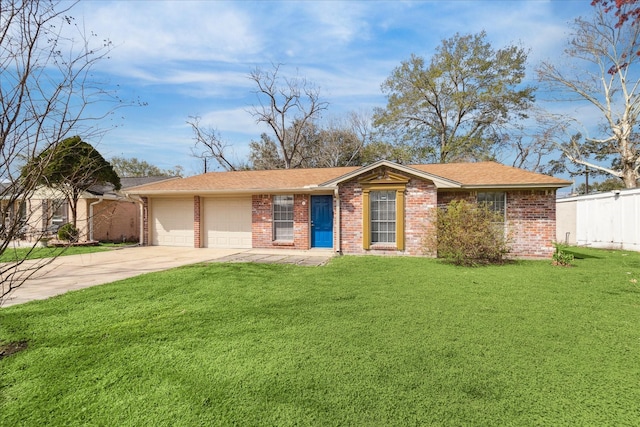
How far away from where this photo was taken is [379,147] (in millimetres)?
26594

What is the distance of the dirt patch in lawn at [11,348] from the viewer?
359 centimetres

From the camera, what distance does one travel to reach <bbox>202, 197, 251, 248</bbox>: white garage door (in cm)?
1390

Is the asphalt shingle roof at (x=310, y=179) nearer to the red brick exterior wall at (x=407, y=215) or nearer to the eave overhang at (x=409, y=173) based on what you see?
the eave overhang at (x=409, y=173)

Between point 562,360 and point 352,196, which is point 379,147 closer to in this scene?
point 352,196

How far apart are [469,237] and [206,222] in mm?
10757

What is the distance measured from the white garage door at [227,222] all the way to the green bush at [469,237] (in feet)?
26.1

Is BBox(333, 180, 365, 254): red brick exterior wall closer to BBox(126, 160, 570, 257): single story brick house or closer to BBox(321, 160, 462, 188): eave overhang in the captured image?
BBox(126, 160, 570, 257): single story brick house

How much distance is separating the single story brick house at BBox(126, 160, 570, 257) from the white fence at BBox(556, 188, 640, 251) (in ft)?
17.5

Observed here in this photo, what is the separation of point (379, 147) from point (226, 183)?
15.9 m

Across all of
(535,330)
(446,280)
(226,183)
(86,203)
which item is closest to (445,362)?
(535,330)

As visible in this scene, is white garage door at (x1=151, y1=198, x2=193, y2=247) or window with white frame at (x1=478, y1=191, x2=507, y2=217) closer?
window with white frame at (x1=478, y1=191, x2=507, y2=217)

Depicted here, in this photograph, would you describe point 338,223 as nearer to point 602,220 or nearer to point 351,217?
point 351,217

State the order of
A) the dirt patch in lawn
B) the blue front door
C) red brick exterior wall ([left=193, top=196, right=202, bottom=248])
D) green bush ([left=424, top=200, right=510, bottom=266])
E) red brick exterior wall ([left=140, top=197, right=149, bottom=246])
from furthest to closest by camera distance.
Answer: red brick exterior wall ([left=140, top=197, right=149, bottom=246]) → red brick exterior wall ([left=193, top=196, right=202, bottom=248]) → the blue front door → green bush ([left=424, top=200, right=510, bottom=266]) → the dirt patch in lawn

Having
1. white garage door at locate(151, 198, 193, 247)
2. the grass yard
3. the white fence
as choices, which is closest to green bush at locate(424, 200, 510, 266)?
the grass yard
